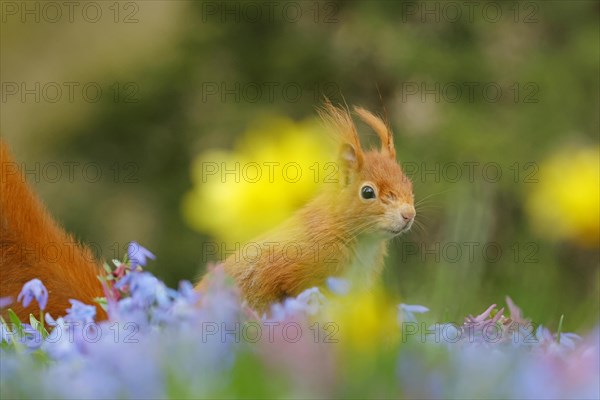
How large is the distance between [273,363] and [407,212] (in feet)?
1.84

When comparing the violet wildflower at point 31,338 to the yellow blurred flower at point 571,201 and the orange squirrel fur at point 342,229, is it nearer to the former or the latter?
the orange squirrel fur at point 342,229

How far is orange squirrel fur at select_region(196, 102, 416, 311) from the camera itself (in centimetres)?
112

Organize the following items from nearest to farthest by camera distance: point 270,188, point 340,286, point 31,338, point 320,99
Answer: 1. point 340,286
2. point 31,338
3. point 270,188
4. point 320,99

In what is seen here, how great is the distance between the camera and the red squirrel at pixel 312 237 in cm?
113

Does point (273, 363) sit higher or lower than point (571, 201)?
higher

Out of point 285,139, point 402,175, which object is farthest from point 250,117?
point 402,175

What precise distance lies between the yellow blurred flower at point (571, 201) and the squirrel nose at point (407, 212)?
96 centimetres

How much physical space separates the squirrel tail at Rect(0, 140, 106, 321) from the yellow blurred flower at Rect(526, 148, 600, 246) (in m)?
1.15

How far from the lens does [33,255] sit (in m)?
1.19

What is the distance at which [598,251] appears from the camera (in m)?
2.47

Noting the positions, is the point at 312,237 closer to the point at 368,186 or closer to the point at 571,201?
the point at 368,186

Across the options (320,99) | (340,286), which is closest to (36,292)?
(340,286)

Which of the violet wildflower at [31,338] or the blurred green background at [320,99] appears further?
the blurred green background at [320,99]

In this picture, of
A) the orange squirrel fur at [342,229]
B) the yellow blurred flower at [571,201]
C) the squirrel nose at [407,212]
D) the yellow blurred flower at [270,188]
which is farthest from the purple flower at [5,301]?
the yellow blurred flower at [571,201]
